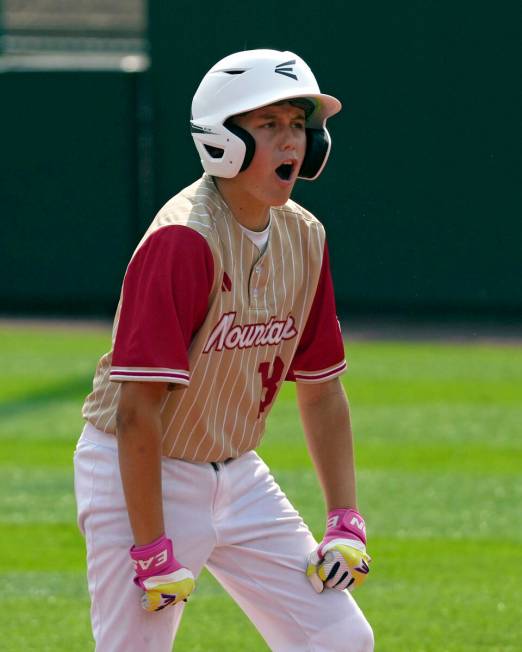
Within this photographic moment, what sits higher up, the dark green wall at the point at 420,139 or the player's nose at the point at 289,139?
the player's nose at the point at 289,139

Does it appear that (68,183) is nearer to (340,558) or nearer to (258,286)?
(258,286)

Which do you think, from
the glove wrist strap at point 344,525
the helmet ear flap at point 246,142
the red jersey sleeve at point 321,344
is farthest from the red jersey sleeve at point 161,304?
the glove wrist strap at point 344,525

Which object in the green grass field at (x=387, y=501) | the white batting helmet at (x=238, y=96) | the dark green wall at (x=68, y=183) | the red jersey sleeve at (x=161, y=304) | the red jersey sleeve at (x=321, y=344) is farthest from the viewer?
the dark green wall at (x=68, y=183)

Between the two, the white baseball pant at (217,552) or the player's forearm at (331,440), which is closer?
the white baseball pant at (217,552)

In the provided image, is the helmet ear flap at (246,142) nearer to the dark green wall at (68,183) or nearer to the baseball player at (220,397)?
the baseball player at (220,397)

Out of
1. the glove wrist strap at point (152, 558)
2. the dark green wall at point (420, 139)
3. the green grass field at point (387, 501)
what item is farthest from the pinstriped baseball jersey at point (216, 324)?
the dark green wall at point (420, 139)

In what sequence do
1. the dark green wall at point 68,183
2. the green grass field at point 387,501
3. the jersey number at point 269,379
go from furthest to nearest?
the dark green wall at point 68,183, the green grass field at point 387,501, the jersey number at point 269,379

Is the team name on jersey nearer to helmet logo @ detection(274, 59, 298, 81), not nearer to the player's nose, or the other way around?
the player's nose

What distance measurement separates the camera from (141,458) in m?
2.99

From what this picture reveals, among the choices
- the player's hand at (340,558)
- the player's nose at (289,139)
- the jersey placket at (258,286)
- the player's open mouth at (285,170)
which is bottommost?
the player's hand at (340,558)

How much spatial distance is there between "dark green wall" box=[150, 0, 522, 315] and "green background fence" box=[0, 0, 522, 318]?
1 centimetres

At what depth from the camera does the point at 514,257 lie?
14008 mm

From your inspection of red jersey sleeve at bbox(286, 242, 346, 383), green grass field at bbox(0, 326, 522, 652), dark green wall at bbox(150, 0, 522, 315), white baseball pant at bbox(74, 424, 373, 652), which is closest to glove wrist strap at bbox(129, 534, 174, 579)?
white baseball pant at bbox(74, 424, 373, 652)

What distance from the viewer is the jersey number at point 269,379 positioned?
3.40 metres
